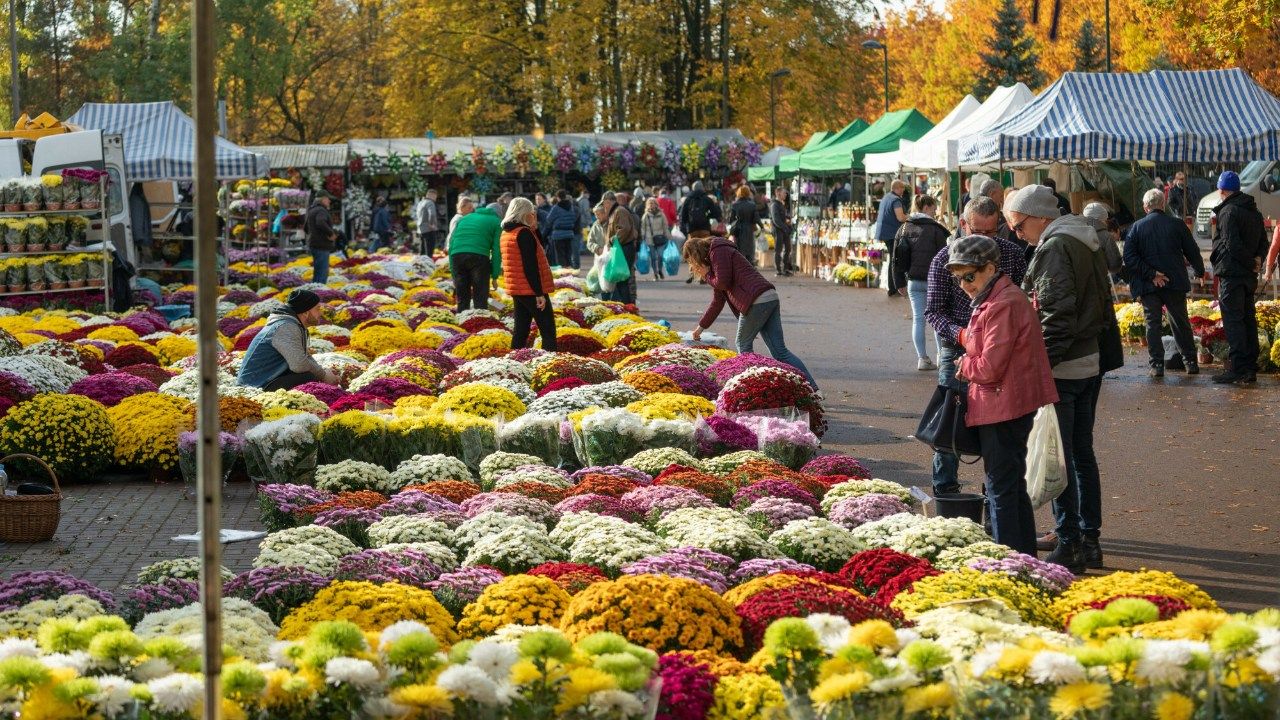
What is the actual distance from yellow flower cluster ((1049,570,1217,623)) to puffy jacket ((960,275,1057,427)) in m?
1.30

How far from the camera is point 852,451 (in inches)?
480

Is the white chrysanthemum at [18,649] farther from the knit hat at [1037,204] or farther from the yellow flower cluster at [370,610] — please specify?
the knit hat at [1037,204]

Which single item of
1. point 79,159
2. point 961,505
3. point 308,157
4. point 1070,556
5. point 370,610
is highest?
point 308,157

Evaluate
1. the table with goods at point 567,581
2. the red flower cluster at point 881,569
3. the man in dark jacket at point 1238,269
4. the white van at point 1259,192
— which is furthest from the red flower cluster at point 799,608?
the white van at point 1259,192

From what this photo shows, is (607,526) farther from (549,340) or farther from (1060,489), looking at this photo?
(549,340)

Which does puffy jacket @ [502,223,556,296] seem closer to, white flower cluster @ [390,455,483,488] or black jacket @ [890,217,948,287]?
black jacket @ [890,217,948,287]

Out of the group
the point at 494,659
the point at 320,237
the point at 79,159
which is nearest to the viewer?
the point at 494,659

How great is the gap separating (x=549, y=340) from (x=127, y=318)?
21.1ft

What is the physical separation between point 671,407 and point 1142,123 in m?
12.3

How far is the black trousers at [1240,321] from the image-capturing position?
14820mm

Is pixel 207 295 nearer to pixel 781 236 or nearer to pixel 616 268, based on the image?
pixel 616 268

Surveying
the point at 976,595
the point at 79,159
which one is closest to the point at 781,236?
the point at 79,159

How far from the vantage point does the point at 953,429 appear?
25.7 ft

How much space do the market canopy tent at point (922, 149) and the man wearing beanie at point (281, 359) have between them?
14580 mm
